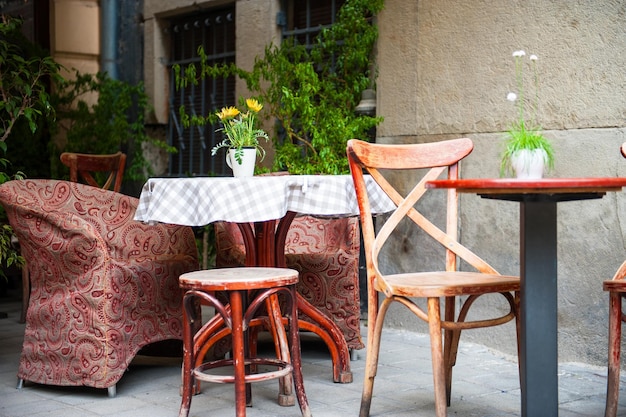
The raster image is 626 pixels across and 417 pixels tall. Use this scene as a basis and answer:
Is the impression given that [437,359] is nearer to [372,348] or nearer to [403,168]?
[372,348]

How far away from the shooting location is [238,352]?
3359 mm

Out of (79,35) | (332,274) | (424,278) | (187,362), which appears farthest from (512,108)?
(79,35)

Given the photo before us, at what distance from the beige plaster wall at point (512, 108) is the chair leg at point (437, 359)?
5.17 feet

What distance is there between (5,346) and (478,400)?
293 centimetres

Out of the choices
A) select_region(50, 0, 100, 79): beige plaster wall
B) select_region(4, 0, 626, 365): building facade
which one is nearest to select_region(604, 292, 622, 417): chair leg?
select_region(4, 0, 626, 365): building facade

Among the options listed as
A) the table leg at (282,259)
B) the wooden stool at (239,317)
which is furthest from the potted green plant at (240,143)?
the wooden stool at (239,317)

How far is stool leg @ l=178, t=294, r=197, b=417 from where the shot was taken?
11.5ft

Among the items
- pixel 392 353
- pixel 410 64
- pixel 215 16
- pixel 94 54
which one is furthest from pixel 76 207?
pixel 94 54

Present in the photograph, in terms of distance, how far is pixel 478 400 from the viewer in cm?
391

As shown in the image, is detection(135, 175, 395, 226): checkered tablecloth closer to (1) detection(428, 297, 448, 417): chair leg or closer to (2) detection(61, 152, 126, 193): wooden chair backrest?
(1) detection(428, 297, 448, 417): chair leg

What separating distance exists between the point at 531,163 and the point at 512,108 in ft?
6.16

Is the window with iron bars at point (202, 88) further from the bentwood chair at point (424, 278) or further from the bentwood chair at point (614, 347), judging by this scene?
the bentwood chair at point (614, 347)

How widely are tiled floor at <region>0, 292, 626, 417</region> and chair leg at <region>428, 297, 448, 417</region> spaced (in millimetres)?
590

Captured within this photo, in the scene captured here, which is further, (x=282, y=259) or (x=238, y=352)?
(x=282, y=259)
